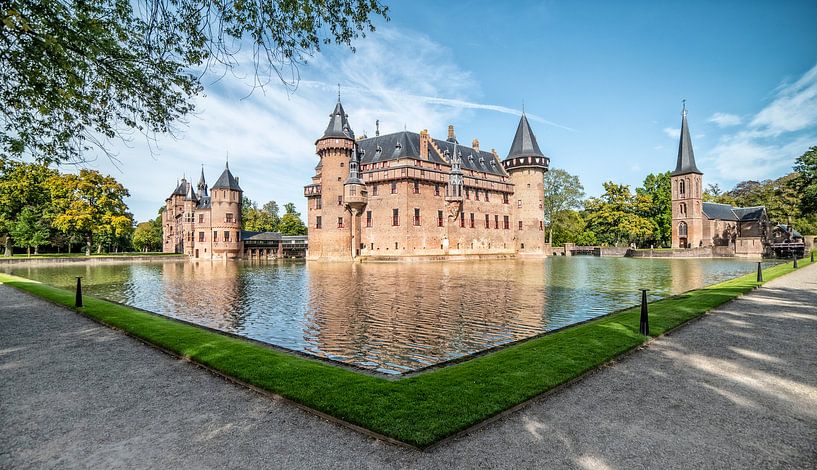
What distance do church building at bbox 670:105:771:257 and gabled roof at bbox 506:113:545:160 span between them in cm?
2356

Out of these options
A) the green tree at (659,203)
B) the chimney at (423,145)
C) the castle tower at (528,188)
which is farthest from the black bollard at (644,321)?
the green tree at (659,203)

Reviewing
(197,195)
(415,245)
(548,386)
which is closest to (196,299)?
(548,386)

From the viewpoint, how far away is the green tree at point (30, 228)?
50.2m

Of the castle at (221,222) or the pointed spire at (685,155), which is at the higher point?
the pointed spire at (685,155)

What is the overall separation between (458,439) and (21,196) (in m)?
65.6

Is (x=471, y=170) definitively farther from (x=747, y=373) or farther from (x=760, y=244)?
(x=747, y=373)

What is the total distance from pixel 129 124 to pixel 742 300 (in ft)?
54.4

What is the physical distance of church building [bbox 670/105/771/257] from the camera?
200 feet

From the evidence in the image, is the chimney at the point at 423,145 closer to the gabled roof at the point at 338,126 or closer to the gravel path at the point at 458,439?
the gabled roof at the point at 338,126

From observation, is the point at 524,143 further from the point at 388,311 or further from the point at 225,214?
the point at 388,311

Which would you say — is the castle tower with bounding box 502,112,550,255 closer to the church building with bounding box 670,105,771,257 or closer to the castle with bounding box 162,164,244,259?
the church building with bounding box 670,105,771,257

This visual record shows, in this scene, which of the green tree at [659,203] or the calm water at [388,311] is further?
the green tree at [659,203]

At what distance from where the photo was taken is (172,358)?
22.8ft

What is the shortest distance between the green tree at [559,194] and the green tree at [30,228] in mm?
69461
